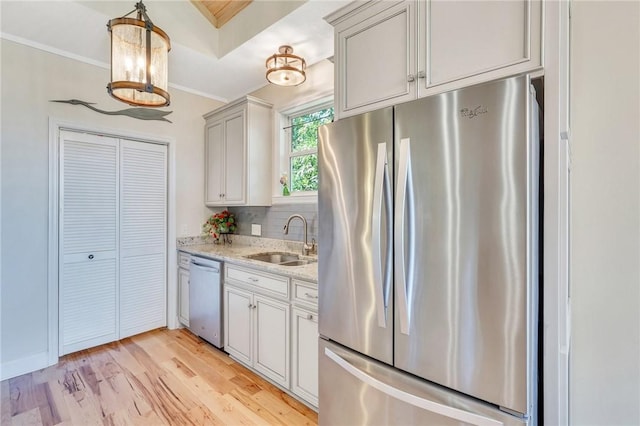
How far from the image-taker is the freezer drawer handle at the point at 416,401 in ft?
3.44

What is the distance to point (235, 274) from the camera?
8.46 ft

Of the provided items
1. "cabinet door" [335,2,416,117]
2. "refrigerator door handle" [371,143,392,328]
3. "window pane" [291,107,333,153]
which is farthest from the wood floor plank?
"window pane" [291,107,333,153]

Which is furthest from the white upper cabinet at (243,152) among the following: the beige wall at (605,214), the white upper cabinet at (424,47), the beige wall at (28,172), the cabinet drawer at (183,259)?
the beige wall at (605,214)

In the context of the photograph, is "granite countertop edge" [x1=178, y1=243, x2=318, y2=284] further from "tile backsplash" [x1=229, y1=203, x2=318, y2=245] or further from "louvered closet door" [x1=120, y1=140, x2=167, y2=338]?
"louvered closet door" [x1=120, y1=140, x2=167, y2=338]

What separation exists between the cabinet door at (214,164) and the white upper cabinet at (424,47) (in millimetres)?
2144

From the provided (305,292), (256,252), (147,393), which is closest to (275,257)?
(256,252)

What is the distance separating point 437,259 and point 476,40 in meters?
0.85

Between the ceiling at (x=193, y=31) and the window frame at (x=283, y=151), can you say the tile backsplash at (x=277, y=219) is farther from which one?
the ceiling at (x=193, y=31)

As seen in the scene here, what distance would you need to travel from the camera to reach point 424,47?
4.32ft

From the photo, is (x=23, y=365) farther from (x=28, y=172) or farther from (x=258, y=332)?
(x=258, y=332)

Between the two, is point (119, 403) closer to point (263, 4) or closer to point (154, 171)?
point (154, 171)

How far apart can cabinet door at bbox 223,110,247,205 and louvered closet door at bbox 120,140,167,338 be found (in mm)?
693

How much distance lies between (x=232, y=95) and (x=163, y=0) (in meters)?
1.30

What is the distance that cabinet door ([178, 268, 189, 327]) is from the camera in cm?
326
